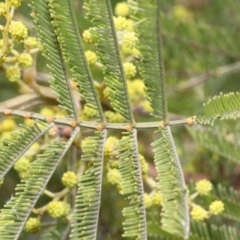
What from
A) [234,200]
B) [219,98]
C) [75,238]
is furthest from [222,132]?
[75,238]

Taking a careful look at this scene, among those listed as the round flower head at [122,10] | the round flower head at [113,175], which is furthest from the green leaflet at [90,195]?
the round flower head at [122,10]

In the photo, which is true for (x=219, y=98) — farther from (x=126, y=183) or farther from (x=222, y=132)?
(x=222, y=132)

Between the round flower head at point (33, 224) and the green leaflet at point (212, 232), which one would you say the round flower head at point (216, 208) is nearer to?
the green leaflet at point (212, 232)

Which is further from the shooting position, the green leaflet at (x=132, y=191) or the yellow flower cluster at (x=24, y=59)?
the yellow flower cluster at (x=24, y=59)

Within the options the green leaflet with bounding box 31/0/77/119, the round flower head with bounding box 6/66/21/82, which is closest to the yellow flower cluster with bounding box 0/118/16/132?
the round flower head with bounding box 6/66/21/82

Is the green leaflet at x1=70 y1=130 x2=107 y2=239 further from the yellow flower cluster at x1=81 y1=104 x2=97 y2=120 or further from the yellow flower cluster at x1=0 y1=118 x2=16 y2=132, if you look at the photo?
the yellow flower cluster at x1=0 y1=118 x2=16 y2=132

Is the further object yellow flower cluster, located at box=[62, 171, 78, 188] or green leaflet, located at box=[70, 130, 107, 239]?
yellow flower cluster, located at box=[62, 171, 78, 188]

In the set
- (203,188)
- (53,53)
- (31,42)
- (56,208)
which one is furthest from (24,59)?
(203,188)

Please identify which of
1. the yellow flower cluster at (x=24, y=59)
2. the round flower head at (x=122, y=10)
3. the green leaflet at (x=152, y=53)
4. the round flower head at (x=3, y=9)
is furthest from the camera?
the round flower head at (x=122, y=10)
